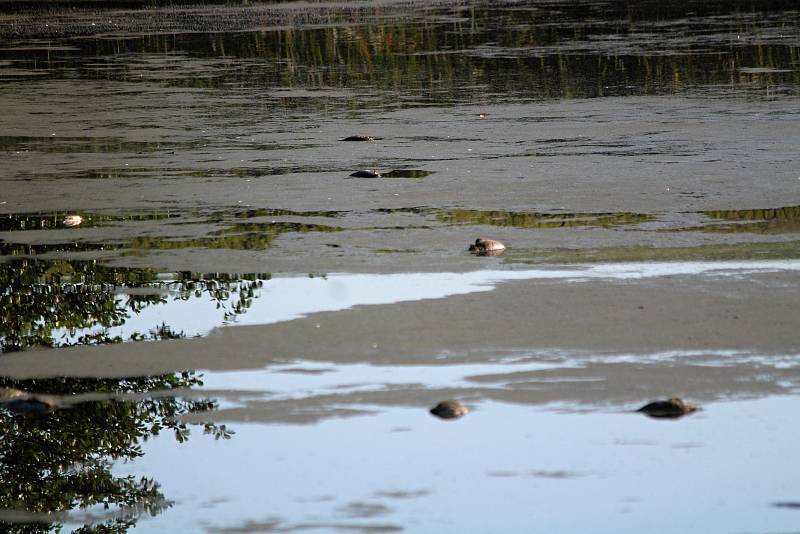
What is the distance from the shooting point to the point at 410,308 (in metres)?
5.64

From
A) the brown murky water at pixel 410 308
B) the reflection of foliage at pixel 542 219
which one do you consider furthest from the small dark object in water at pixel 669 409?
the reflection of foliage at pixel 542 219

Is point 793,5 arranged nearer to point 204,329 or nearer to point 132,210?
A: point 132,210

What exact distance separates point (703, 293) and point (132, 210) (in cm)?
352

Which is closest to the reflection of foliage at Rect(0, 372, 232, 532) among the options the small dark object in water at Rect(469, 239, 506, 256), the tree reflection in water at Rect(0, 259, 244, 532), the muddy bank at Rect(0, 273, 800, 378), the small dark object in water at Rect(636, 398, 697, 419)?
the tree reflection in water at Rect(0, 259, 244, 532)

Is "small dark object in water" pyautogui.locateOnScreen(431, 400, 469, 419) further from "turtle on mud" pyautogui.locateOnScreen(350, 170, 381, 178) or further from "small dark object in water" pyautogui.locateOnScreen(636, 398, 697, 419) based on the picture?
"turtle on mud" pyautogui.locateOnScreen(350, 170, 381, 178)

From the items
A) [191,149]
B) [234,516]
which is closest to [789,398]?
[234,516]

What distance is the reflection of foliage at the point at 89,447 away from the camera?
3.83 metres

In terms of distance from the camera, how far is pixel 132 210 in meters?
7.87

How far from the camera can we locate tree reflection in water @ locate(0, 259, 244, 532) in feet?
12.6

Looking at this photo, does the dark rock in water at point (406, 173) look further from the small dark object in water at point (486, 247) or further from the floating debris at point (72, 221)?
the small dark object in water at point (486, 247)

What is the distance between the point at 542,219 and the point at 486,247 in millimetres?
761

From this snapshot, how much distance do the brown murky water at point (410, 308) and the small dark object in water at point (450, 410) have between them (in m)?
0.04

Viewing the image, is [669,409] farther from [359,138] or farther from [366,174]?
[359,138]

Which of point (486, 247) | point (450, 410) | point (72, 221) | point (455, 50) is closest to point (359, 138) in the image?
point (72, 221)
